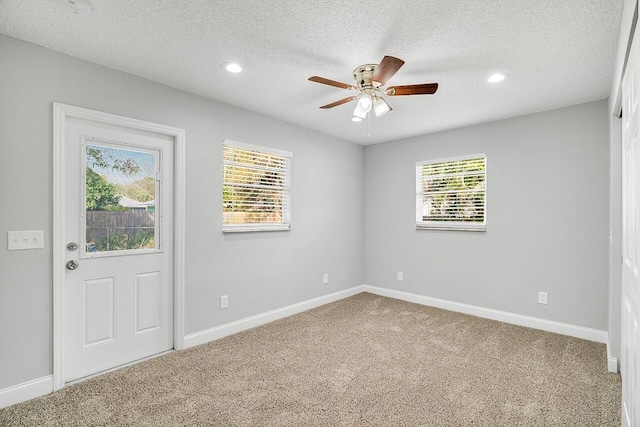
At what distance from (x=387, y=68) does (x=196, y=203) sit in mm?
2103

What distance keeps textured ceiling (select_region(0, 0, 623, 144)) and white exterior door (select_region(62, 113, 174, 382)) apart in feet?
2.12

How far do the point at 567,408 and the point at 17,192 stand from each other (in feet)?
12.7

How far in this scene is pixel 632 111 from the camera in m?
1.60

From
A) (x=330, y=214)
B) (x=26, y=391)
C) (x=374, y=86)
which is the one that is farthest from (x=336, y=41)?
(x=26, y=391)

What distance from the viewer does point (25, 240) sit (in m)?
2.18

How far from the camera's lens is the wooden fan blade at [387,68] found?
6.25ft

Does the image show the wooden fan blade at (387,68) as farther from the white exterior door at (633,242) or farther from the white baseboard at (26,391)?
the white baseboard at (26,391)

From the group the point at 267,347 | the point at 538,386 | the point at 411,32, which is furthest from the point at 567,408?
the point at 411,32

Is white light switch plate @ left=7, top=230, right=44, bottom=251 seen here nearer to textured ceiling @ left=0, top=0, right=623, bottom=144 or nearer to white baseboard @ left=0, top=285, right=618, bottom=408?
white baseboard @ left=0, top=285, right=618, bottom=408

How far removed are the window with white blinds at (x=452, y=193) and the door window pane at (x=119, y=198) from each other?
338 centimetres

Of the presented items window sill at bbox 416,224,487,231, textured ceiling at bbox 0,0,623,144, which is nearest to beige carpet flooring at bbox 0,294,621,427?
window sill at bbox 416,224,487,231

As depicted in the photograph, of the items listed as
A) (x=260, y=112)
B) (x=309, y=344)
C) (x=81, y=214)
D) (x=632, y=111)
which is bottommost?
(x=309, y=344)

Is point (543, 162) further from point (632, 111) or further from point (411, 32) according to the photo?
point (411, 32)

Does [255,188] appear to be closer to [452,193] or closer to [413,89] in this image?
[413,89]
